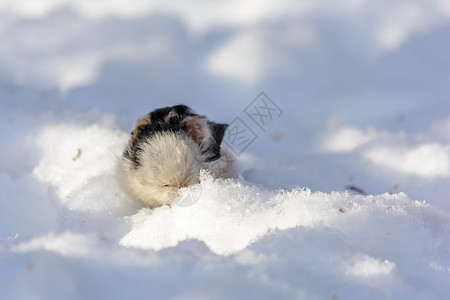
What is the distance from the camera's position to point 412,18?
13.9ft

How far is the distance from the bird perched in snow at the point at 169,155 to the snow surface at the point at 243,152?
0.24ft

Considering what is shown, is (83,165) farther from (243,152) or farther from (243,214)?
(243,214)

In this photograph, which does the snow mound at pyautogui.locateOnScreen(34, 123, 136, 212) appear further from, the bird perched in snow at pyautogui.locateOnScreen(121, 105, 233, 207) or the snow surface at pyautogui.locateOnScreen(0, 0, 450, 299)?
the bird perched in snow at pyautogui.locateOnScreen(121, 105, 233, 207)

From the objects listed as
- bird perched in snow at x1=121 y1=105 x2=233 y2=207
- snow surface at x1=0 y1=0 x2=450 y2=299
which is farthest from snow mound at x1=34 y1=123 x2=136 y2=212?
bird perched in snow at x1=121 y1=105 x2=233 y2=207

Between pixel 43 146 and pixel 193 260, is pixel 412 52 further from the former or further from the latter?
pixel 193 260

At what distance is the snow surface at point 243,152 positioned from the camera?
110 centimetres

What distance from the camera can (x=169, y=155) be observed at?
171cm

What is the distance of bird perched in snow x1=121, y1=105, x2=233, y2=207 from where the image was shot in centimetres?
172

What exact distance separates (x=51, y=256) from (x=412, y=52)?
12.7ft

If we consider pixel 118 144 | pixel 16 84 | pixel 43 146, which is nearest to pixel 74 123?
pixel 43 146

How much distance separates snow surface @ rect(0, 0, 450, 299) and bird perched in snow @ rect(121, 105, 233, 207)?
0.24 ft

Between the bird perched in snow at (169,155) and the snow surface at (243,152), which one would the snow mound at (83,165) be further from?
the bird perched in snow at (169,155)

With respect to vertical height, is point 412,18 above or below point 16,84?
above

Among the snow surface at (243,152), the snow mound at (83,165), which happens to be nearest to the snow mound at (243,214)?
the snow surface at (243,152)
